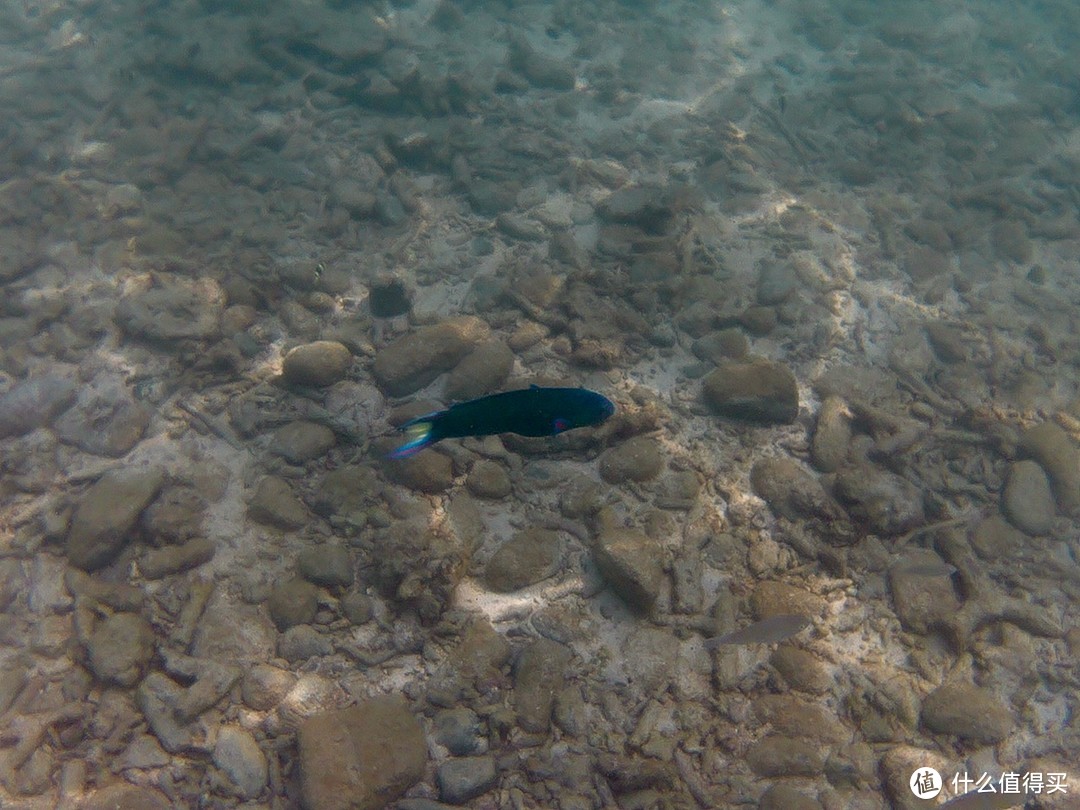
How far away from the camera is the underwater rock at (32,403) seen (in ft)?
14.9

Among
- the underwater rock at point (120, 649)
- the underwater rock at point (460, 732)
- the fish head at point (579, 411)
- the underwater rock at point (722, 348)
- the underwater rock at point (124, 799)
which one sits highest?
the fish head at point (579, 411)

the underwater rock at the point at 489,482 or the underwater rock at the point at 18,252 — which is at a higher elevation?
the underwater rock at the point at 489,482

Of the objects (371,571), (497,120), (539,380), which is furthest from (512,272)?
(497,120)

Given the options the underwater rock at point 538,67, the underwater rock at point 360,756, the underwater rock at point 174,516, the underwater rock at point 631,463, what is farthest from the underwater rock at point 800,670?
the underwater rock at point 538,67

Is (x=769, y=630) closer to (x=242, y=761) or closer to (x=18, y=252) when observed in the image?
(x=242, y=761)

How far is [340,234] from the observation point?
6.52m

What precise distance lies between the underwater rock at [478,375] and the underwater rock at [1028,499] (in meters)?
4.06

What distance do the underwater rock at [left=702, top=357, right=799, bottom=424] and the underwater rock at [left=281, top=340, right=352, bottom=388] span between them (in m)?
3.02

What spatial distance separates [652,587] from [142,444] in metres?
3.96

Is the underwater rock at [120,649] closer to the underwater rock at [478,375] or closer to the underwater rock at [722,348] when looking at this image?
the underwater rock at [478,375]

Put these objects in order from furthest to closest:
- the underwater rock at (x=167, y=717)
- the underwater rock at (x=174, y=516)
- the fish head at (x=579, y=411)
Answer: the underwater rock at (x=174, y=516), the underwater rock at (x=167, y=717), the fish head at (x=579, y=411)

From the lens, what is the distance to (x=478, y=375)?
4676mm

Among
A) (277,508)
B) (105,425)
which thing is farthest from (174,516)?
(105,425)

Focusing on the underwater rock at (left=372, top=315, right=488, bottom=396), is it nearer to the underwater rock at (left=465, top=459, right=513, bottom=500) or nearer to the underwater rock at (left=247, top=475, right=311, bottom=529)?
the underwater rock at (left=465, top=459, right=513, bottom=500)
